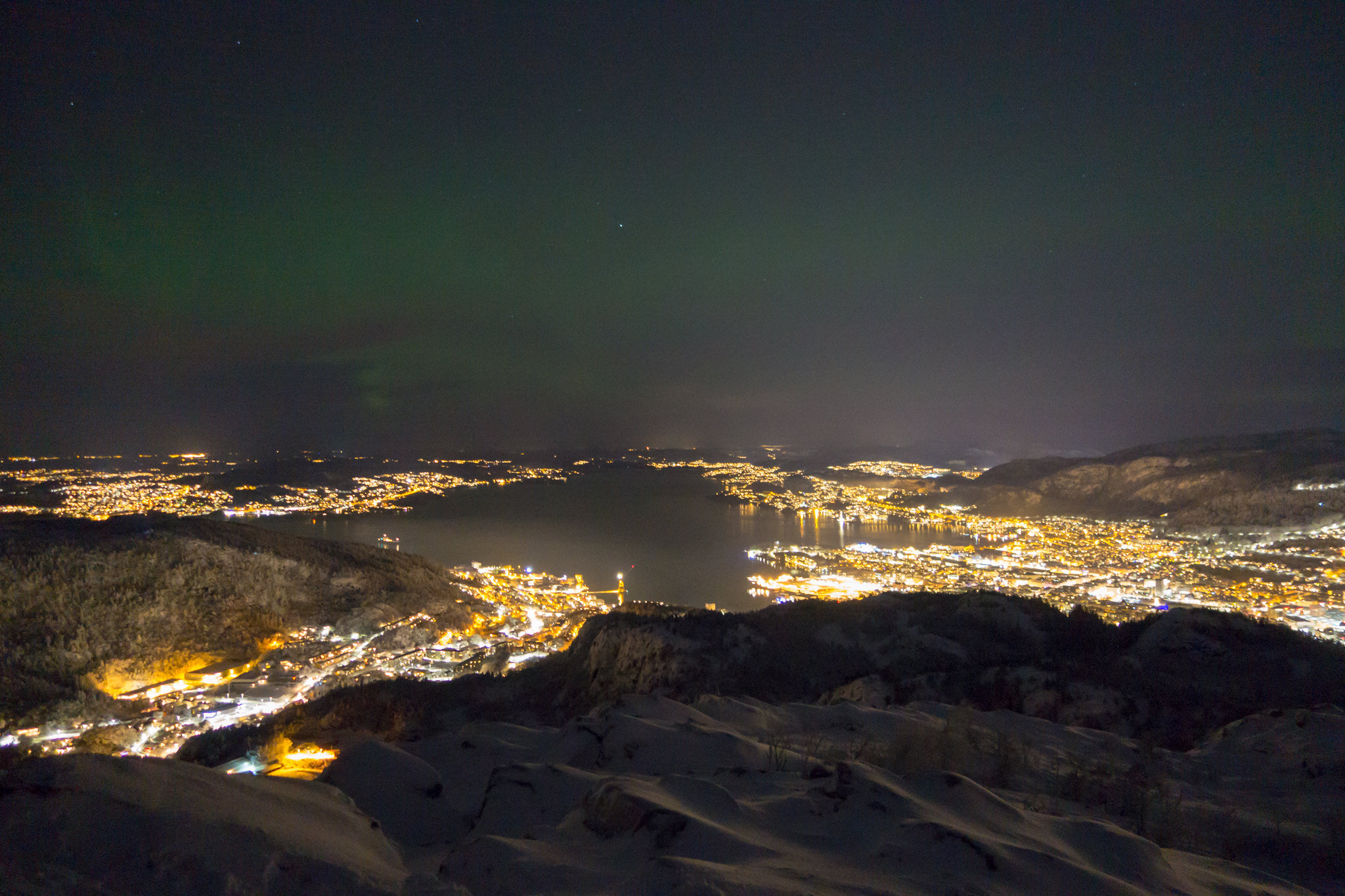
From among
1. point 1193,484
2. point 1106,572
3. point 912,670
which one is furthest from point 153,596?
point 1193,484

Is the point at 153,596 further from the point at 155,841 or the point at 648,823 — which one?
the point at 648,823

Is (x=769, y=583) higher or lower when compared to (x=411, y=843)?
lower

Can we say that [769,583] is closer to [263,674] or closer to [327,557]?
[327,557]

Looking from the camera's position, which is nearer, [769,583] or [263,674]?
[263,674]

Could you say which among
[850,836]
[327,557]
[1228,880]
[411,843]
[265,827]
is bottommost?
[327,557]

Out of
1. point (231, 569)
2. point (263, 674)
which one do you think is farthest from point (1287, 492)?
point (231, 569)

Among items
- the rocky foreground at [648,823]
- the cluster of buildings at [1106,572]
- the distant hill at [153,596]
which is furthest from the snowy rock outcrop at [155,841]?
the cluster of buildings at [1106,572]

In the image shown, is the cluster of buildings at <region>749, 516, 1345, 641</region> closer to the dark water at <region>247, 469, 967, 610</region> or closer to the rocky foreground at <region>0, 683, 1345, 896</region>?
the dark water at <region>247, 469, 967, 610</region>
